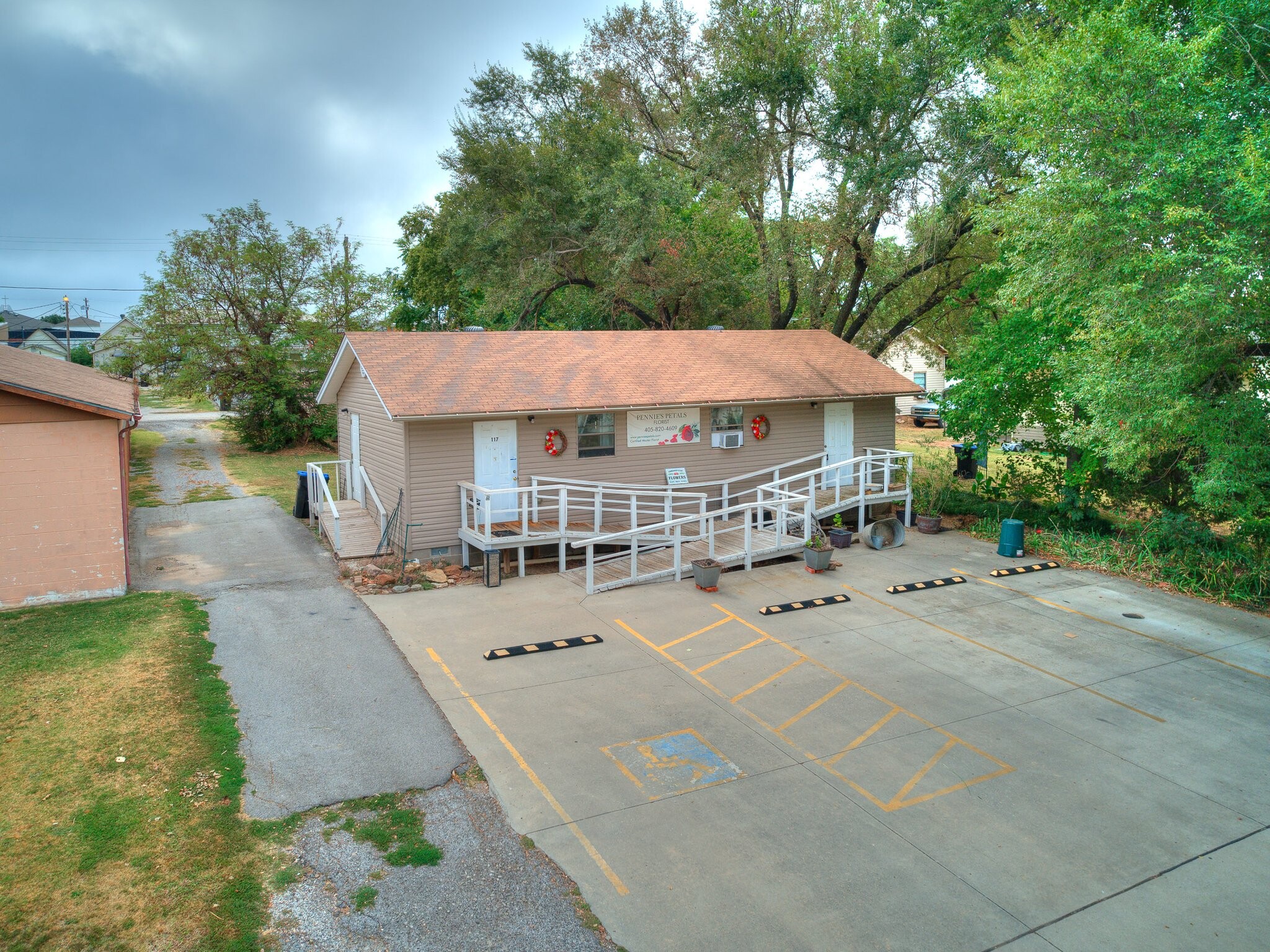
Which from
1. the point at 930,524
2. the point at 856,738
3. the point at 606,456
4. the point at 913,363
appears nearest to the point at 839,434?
the point at 930,524

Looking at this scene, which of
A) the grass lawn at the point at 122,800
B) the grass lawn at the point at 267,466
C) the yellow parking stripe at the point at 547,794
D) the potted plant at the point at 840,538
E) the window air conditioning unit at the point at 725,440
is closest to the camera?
the grass lawn at the point at 122,800

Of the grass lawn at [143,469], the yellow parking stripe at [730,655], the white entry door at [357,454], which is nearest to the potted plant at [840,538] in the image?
the yellow parking stripe at [730,655]

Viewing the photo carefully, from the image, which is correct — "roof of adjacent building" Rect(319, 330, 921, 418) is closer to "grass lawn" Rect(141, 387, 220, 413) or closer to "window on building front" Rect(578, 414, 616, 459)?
"window on building front" Rect(578, 414, 616, 459)

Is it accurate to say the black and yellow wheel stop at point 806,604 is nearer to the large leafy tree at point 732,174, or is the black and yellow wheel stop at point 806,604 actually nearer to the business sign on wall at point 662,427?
the business sign on wall at point 662,427

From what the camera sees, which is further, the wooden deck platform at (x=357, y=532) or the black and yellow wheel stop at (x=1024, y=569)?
the wooden deck platform at (x=357, y=532)

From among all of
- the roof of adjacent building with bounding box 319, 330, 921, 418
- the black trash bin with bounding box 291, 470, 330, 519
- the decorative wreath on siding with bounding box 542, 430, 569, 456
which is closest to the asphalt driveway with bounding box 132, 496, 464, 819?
the black trash bin with bounding box 291, 470, 330, 519

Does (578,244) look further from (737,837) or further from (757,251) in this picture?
(737,837)
